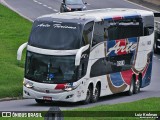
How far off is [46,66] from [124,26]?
5558 mm

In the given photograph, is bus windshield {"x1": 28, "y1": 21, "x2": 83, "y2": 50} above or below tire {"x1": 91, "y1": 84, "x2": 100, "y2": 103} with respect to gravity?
above

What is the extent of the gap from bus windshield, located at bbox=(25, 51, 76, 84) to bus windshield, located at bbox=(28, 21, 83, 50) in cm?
41

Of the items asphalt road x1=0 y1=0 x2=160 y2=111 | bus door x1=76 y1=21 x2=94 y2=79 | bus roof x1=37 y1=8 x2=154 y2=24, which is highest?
bus roof x1=37 y1=8 x2=154 y2=24

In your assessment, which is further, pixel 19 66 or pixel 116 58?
pixel 19 66

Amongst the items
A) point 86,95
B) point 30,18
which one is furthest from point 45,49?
point 30,18

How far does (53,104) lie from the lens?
96.3 feet

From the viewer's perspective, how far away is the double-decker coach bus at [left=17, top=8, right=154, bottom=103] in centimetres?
2811

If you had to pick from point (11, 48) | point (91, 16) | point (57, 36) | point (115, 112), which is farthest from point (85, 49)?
point (11, 48)

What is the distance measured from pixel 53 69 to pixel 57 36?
1250 millimetres

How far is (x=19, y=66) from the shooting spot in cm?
3656

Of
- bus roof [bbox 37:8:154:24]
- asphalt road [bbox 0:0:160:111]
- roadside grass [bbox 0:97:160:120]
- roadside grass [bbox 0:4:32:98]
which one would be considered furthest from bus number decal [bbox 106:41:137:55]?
roadside grass [bbox 0:97:160:120]

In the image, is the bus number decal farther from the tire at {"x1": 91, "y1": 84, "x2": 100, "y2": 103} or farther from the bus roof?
the tire at {"x1": 91, "y1": 84, "x2": 100, "y2": 103}

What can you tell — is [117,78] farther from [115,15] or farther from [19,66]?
[19,66]

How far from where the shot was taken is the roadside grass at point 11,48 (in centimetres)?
3150
